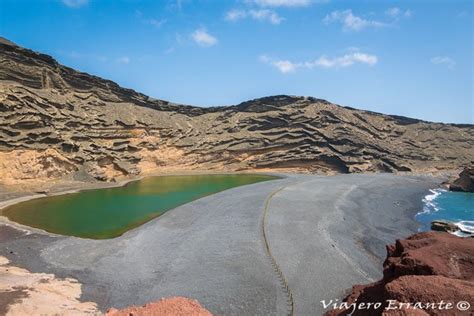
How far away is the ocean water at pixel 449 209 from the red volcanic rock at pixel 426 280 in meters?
24.5

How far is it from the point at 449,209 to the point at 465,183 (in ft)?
53.1

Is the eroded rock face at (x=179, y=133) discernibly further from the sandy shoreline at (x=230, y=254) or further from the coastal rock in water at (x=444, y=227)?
the coastal rock in water at (x=444, y=227)

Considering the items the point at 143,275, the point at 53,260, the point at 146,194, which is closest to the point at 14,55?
the point at 146,194

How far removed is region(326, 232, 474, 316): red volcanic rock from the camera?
23.1 feet

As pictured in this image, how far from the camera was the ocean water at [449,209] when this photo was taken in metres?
35.2

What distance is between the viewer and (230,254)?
865 inches

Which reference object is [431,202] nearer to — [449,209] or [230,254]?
[449,209]

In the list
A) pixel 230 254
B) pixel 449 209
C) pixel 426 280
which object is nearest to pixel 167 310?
pixel 426 280

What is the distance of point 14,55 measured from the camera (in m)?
55.8

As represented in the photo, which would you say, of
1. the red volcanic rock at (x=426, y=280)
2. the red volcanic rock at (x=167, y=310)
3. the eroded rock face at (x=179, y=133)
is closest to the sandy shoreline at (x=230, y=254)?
the red volcanic rock at (x=426, y=280)

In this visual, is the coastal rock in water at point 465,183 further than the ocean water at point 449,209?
Yes

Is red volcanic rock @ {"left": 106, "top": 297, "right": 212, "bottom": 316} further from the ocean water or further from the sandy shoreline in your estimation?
the ocean water

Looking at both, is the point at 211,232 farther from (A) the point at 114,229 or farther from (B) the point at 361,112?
(B) the point at 361,112

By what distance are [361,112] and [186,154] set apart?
141 feet
